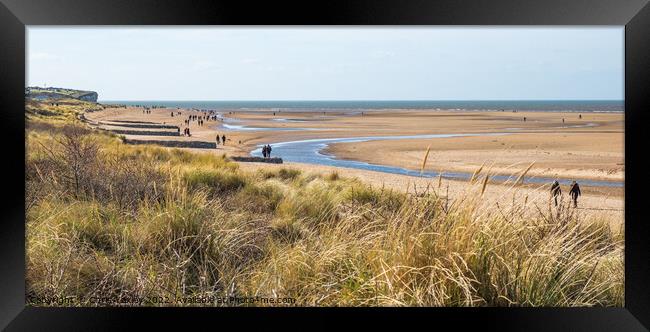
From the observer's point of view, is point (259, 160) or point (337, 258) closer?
point (337, 258)

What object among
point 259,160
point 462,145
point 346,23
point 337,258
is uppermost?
point 346,23

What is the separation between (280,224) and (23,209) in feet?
9.33

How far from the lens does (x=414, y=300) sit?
3125 mm

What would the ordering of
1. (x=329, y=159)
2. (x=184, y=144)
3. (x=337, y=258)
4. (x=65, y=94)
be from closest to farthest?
(x=337, y=258) < (x=65, y=94) < (x=329, y=159) < (x=184, y=144)

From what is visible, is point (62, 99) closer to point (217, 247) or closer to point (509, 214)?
point (217, 247)

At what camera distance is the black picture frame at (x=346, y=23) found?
9.45ft

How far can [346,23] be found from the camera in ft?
9.55

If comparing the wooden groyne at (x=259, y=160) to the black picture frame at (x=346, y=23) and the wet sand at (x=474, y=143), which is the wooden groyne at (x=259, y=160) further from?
the black picture frame at (x=346, y=23)

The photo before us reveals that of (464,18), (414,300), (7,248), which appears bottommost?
(414,300)

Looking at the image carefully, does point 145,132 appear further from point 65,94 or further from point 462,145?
point 462,145

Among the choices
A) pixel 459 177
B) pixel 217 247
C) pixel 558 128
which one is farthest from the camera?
pixel 558 128

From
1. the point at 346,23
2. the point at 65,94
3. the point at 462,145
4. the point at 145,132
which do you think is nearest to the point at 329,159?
the point at 462,145

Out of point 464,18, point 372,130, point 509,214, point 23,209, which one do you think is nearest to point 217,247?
point 23,209

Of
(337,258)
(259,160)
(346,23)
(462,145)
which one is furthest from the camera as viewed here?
(462,145)
